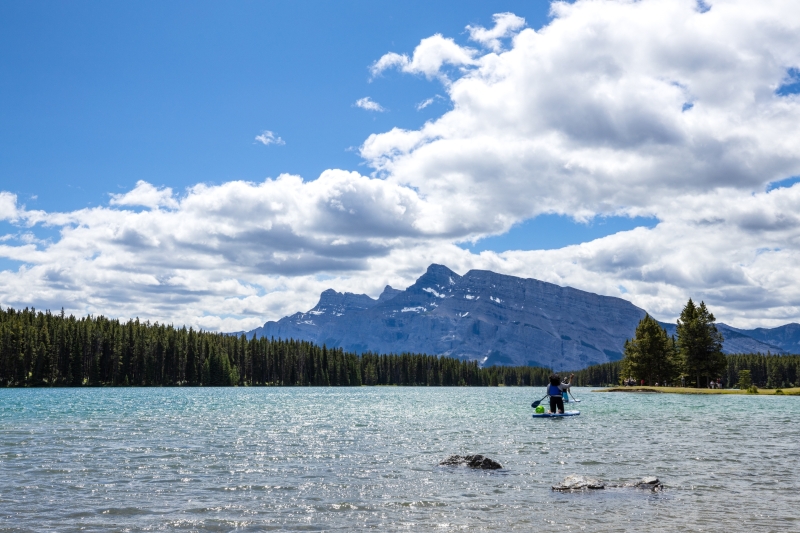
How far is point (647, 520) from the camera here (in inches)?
727

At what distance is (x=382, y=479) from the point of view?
2498 cm

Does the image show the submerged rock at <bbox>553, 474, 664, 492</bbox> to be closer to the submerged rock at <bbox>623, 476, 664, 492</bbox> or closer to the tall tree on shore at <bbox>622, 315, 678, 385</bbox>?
the submerged rock at <bbox>623, 476, 664, 492</bbox>

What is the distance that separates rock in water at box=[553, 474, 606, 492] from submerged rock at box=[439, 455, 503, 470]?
472cm

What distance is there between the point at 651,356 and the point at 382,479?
122m

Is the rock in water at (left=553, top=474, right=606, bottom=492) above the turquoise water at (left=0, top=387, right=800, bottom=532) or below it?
above

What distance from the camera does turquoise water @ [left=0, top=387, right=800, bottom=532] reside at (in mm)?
18406

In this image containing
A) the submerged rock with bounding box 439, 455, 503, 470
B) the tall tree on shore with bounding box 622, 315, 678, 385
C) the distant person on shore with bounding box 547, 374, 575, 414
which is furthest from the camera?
the tall tree on shore with bounding box 622, 315, 678, 385

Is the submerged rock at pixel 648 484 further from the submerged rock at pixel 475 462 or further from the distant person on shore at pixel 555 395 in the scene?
the distant person on shore at pixel 555 395

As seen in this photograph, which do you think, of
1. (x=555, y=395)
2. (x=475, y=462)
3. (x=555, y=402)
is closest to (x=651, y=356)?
(x=555, y=395)

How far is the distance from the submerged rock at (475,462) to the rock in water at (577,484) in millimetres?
4722

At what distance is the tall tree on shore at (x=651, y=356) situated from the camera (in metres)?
134

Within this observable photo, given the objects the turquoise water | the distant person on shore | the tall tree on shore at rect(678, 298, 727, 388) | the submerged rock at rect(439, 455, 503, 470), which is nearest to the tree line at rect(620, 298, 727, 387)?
the tall tree on shore at rect(678, 298, 727, 388)

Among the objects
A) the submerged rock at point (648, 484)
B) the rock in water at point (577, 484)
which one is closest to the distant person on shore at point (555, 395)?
the submerged rock at point (648, 484)

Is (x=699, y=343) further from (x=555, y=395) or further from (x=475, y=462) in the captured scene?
(x=475, y=462)
